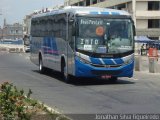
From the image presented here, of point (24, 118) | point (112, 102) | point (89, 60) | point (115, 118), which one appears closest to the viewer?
point (24, 118)

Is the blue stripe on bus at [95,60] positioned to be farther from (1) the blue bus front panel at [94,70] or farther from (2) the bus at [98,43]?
(1) the blue bus front panel at [94,70]

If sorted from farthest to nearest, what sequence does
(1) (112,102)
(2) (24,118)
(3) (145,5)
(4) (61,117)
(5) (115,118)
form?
1. (3) (145,5)
2. (1) (112,102)
3. (5) (115,118)
4. (4) (61,117)
5. (2) (24,118)

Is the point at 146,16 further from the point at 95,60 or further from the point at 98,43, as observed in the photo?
the point at 95,60

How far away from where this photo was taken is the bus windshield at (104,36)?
21250 millimetres

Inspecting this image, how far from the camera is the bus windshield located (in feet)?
69.7

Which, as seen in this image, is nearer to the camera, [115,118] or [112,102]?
[115,118]

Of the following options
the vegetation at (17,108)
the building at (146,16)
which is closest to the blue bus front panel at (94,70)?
the vegetation at (17,108)

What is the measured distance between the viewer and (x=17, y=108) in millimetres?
9367

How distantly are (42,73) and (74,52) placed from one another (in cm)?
811

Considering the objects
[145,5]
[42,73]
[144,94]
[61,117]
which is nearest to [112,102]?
[144,94]

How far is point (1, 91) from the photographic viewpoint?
1075cm

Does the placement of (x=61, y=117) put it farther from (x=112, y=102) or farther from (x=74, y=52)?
(x=74, y=52)

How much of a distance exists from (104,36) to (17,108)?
12320mm

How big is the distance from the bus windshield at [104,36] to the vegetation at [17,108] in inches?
382
